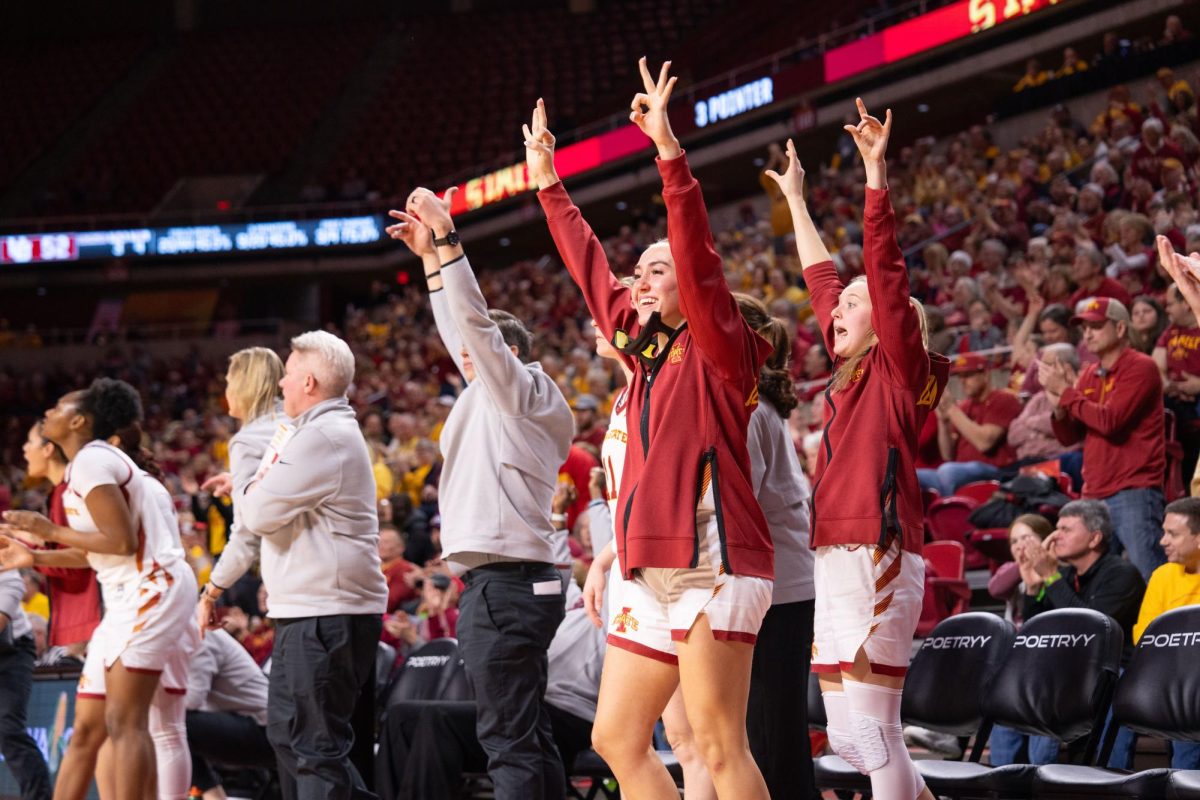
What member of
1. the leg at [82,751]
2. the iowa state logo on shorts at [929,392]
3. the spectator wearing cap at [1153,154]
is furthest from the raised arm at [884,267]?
the spectator wearing cap at [1153,154]

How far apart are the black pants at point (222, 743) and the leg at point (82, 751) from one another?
3.31 ft

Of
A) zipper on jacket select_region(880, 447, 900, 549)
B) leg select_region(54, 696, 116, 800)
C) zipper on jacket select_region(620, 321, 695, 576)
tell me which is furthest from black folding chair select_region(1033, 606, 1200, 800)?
leg select_region(54, 696, 116, 800)

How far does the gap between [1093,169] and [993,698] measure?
23.2 ft

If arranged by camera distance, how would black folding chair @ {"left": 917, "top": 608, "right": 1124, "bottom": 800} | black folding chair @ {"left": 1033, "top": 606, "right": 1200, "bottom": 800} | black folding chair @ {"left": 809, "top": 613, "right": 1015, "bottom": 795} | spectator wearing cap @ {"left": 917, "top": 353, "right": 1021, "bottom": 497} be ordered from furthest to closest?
spectator wearing cap @ {"left": 917, "top": 353, "right": 1021, "bottom": 497}, black folding chair @ {"left": 809, "top": 613, "right": 1015, "bottom": 795}, black folding chair @ {"left": 917, "top": 608, "right": 1124, "bottom": 800}, black folding chair @ {"left": 1033, "top": 606, "right": 1200, "bottom": 800}

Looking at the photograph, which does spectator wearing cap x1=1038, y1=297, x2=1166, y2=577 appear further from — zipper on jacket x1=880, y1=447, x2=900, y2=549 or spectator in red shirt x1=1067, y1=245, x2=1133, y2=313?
zipper on jacket x1=880, y1=447, x2=900, y2=549

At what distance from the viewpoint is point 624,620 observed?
3.04 m

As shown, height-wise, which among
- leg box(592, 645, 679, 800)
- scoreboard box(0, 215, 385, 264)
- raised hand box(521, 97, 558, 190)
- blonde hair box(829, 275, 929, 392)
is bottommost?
leg box(592, 645, 679, 800)

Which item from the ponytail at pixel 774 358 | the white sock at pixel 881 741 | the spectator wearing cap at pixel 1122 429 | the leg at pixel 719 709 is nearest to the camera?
the leg at pixel 719 709

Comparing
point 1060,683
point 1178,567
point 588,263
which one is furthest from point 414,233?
point 1178,567

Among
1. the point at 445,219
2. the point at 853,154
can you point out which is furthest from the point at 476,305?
the point at 853,154

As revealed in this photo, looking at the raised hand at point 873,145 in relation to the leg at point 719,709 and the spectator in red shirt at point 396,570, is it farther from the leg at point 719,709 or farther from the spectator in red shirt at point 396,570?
the spectator in red shirt at point 396,570

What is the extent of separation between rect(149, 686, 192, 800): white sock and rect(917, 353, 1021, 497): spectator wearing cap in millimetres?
4185

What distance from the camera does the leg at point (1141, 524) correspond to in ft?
18.7

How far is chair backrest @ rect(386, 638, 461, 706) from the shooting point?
5.93 metres
